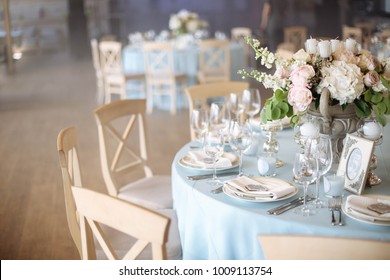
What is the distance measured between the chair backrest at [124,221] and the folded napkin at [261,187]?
1.78ft

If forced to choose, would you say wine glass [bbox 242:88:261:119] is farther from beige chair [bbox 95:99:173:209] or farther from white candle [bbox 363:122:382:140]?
white candle [bbox 363:122:382:140]

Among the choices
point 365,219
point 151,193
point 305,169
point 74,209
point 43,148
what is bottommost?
point 43,148

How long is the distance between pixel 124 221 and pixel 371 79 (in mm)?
1128

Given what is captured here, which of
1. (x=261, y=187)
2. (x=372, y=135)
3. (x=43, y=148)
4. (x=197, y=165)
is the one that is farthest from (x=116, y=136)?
(x=43, y=148)

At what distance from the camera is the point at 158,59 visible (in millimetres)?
7285

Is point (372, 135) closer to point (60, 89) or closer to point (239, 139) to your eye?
point (239, 139)

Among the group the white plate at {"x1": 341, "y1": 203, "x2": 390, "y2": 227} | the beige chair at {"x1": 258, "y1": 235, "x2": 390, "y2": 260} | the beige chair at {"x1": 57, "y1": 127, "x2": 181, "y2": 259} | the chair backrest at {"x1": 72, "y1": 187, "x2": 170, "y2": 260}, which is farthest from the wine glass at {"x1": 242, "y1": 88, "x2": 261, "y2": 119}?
the beige chair at {"x1": 258, "y1": 235, "x2": 390, "y2": 260}

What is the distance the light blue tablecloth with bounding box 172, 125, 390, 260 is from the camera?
1938mm

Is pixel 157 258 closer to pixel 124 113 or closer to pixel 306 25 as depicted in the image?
pixel 124 113

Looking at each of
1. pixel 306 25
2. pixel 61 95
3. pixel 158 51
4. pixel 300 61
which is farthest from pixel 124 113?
pixel 306 25

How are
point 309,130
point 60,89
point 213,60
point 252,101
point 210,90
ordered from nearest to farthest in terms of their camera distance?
point 309,130 → point 252,101 → point 210,90 → point 213,60 → point 60,89

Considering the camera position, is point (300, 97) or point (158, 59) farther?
point (158, 59)

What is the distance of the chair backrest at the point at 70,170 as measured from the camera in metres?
2.40

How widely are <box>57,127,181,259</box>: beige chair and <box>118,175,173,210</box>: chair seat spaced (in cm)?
23
